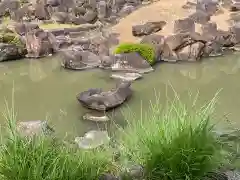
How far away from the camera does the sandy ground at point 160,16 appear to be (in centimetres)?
1325

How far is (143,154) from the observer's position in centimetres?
420

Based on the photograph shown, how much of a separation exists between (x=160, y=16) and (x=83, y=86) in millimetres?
6290

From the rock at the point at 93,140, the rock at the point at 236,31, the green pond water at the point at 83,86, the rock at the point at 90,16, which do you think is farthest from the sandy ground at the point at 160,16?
the rock at the point at 93,140

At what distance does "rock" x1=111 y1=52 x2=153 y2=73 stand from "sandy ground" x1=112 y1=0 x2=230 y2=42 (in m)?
2.18

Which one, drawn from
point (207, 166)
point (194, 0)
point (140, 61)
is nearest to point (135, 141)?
point (207, 166)

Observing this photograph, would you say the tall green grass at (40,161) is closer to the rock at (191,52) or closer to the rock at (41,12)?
the rock at (191,52)

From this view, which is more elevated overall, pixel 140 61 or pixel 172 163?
pixel 172 163

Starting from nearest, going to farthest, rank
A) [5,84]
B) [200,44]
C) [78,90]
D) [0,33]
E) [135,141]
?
[135,141]
[78,90]
[5,84]
[200,44]
[0,33]

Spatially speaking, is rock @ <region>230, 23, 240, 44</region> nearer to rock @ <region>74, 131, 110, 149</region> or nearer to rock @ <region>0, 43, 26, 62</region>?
rock @ <region>0, 43, 26, 62</region>

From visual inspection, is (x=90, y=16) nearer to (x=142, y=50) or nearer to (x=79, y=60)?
(x=79, y=60)

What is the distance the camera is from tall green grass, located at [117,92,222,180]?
13.3 ft

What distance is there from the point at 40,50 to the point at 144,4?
6808 millimetres

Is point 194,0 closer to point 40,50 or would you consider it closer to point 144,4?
point 144,4

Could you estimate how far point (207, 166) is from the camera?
4102 mm
